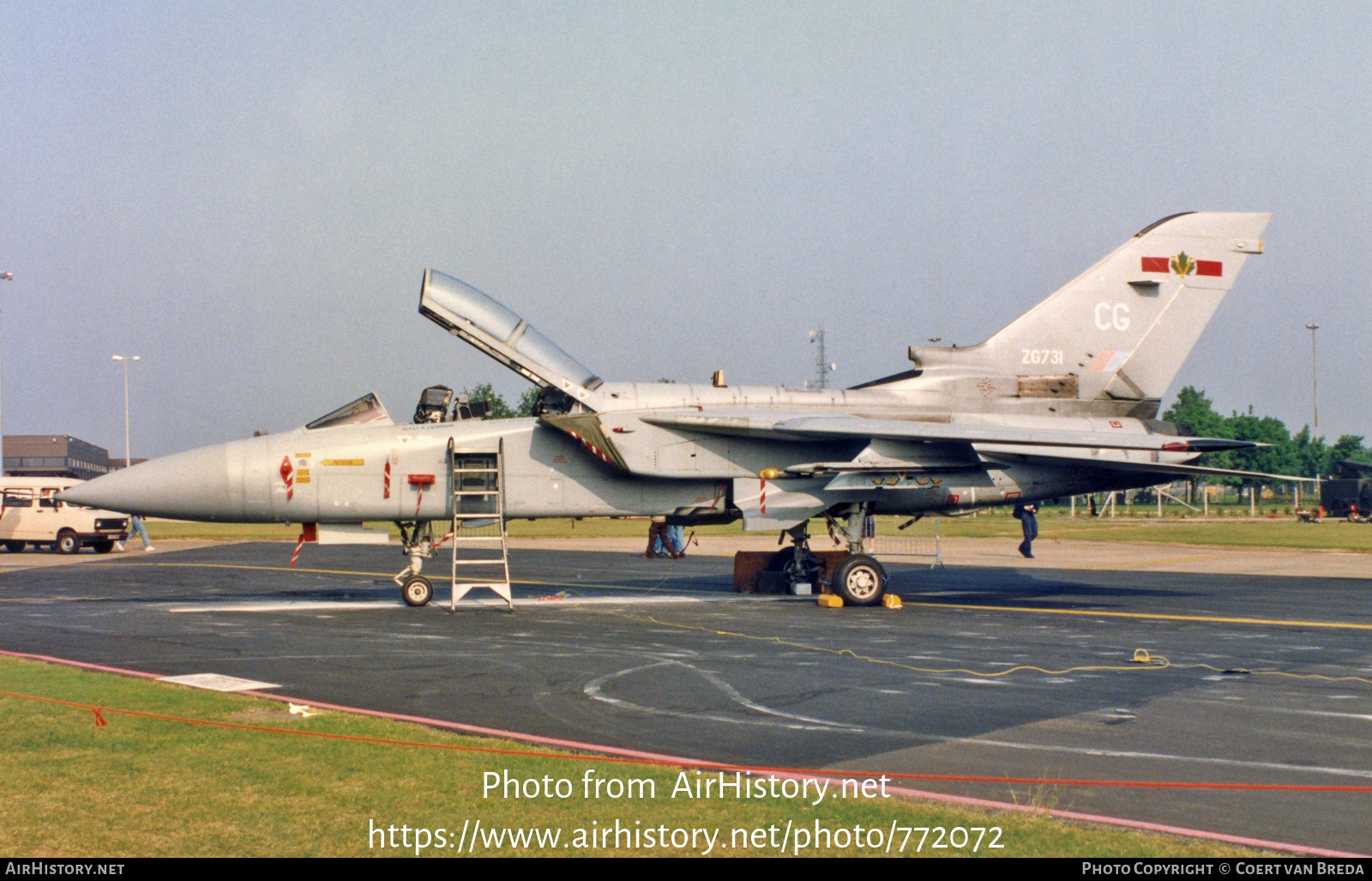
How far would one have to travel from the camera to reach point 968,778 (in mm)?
6199

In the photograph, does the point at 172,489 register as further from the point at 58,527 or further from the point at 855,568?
the point at 58,527

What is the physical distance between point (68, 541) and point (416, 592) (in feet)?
78.6

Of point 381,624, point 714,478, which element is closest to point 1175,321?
point 714,478

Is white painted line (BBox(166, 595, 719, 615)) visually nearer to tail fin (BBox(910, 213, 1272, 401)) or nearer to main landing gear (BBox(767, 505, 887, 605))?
main landing gear (BBox(767, 505, 887, 605))

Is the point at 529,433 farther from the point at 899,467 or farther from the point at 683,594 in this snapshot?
the point at 899,467

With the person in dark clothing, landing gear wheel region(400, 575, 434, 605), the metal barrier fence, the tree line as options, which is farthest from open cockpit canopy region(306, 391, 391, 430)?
the tree line

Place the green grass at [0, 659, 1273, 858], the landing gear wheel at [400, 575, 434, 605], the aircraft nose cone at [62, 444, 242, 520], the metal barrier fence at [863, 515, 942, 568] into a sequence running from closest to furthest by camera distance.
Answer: the green grass at [0, 659, 1273, 858] → the aircraft nose cone at [62, 444, 242, 520] → the landing gear wheel at [400, 575, 434, 605] → the metal barrier fence at [863, 515, 942, 568]

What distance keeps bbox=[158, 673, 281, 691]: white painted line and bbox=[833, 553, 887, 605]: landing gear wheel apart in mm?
9399

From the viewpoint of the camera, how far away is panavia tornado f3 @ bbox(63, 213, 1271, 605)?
1596 centimetres

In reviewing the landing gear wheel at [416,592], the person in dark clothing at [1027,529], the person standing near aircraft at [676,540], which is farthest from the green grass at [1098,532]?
the landing gear wheel at [416,592]

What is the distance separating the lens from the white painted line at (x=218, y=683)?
31.0ft

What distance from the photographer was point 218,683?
9742 mm

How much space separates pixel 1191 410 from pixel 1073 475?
119766 millimetres

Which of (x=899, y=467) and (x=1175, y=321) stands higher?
(x=1175, y=321)
